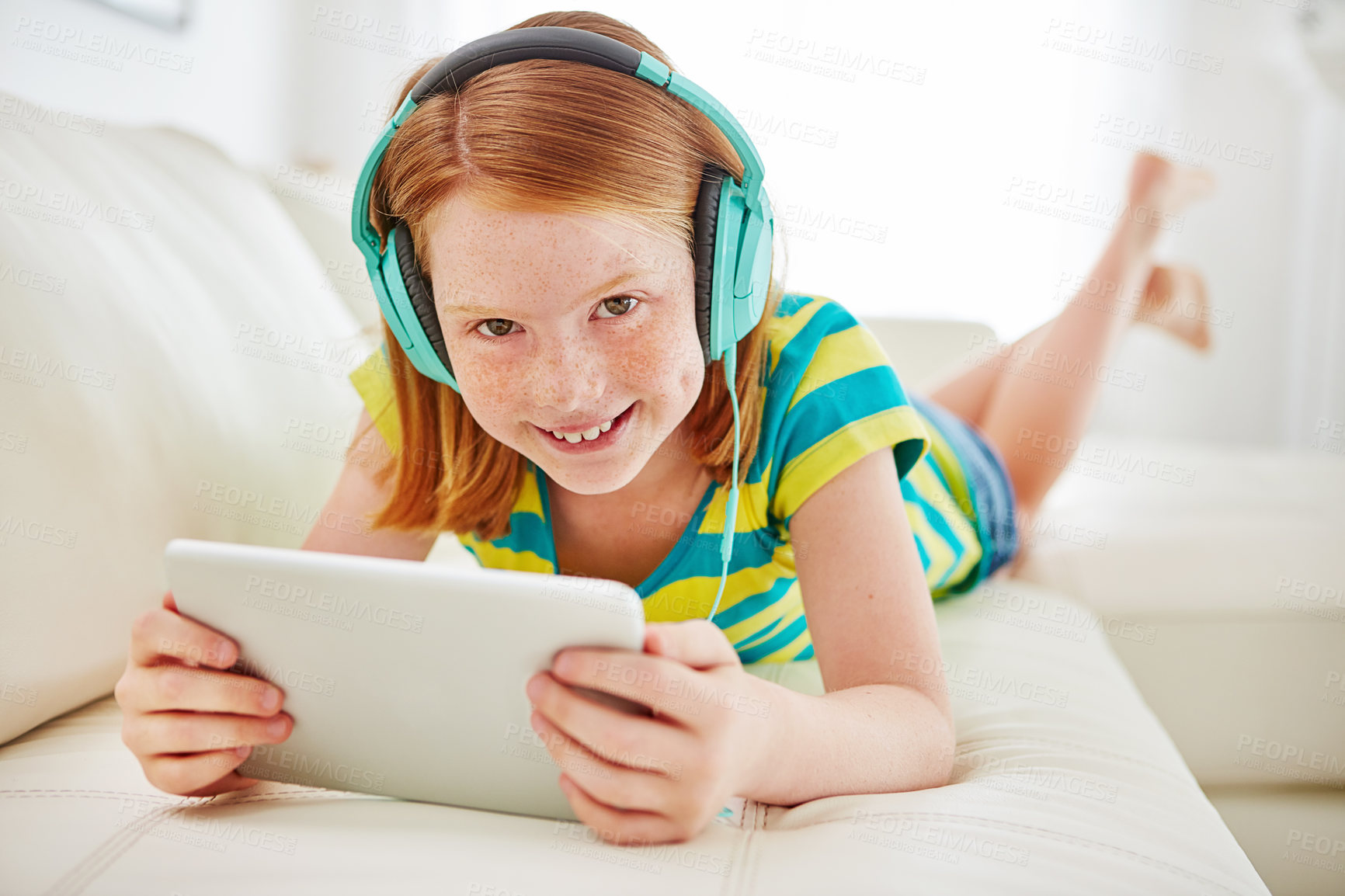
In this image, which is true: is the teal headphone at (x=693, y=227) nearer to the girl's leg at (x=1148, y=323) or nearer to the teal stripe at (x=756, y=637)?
the teal stripe at (x=756, y=637)

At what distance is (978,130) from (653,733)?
7.44 ft

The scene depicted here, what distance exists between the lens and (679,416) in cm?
70

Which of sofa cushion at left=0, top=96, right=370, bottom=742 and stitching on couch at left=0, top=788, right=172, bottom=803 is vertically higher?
sofa cushion at left=0, top=96, right=370, bottom=742

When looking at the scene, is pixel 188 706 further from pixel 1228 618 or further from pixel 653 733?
pixel 1228 618

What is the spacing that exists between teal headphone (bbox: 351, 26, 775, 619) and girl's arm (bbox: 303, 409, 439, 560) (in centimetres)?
23

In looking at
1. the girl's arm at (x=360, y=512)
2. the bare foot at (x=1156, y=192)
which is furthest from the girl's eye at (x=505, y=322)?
the bare foot at (x=1156, y=192)

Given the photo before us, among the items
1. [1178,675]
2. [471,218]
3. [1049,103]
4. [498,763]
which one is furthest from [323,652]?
[1049,103]

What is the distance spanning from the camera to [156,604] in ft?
2.56

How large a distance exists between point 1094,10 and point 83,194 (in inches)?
100

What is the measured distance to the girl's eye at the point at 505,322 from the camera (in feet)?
2.06

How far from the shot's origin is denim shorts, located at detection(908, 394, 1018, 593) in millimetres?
1275

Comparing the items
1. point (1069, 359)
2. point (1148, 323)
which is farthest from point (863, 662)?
point (1148, 323)

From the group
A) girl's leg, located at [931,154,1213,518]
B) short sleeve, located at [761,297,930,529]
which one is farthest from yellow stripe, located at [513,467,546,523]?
girl's leg, located at [931,154,1213,518]

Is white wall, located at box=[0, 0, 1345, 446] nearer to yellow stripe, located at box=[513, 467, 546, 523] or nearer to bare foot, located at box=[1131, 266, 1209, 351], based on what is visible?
bare foot, located at box=[1131, 266, 1209, 351]
